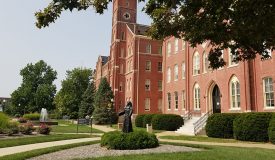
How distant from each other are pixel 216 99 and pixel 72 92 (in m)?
53.8

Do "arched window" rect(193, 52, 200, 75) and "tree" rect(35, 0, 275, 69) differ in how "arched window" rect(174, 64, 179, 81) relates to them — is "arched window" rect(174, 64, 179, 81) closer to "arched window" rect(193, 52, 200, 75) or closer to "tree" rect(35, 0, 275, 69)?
"arched window" rect(193, 52, 200, 75)

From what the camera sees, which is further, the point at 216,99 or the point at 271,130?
the point at 216,99

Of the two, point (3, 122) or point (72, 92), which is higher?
point (72, 92)

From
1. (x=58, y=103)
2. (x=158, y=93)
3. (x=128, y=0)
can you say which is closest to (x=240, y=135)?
(x=158, y=93)

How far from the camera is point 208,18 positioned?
6.48 meters

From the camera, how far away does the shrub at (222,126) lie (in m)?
20.6

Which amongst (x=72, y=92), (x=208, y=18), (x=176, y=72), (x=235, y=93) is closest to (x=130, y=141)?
(x=208, y=18)

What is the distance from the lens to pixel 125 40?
178ft

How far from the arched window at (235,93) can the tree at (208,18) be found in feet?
54.9

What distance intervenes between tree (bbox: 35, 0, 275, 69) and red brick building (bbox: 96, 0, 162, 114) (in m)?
37.9

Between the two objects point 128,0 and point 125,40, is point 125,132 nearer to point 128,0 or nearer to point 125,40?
point 125,40

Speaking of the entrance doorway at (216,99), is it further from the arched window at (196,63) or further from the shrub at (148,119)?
the shrub at (148,119)

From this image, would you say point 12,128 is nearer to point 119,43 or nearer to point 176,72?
point 176,72

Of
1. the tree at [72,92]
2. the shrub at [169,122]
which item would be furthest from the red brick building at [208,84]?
the tree at [72,92]
